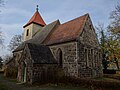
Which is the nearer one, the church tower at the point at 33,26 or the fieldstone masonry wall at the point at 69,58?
the fieldstone masonry wall at the point at 69,58

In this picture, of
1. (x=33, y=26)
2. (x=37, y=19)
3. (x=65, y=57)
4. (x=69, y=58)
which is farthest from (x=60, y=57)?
(x=37, y=19)

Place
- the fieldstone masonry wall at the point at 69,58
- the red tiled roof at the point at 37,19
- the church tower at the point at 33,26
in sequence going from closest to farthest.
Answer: the fieldstone masonry wall at the point at 69,58 → the church tower at the point at 33,26 → the red tiled roof at the point at 37,19

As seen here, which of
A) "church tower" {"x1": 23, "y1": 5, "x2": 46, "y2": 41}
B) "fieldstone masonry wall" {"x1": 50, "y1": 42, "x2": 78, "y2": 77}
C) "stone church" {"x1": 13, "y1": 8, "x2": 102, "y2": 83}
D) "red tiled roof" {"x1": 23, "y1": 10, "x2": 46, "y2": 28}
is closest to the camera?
"stone church" {"x1": 13, "y1": 8, "x2": 102, "y2": 83}

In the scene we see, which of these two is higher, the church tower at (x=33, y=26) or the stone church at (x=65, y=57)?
the church tower at (x=33, y=26)

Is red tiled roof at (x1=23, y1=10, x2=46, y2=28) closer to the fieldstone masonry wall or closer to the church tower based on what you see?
the church tower

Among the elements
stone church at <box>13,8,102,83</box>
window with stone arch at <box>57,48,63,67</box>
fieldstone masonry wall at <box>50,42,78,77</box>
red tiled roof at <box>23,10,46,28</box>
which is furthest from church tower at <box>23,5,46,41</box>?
fieldstone masonry wall at <box>50,42,78,77</box>

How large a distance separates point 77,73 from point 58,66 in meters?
3.10

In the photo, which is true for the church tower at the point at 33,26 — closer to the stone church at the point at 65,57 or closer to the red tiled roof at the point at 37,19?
the red tiled roof at the point at 37,19

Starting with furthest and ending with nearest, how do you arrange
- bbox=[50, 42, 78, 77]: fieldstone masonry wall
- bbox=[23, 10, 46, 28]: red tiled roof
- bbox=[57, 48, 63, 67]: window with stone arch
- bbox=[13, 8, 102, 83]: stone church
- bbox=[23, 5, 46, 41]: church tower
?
1. bbox=[23, 10, 46, 28]: red tiled roof
2. bbox=[23, 5, 46, 41]: church tower
3. bbox=[57, 48, 63, 67]: window with stone arch
4. bbox=[50, 42, 78, 77]: fieldstone masonry wall
5. bbox=[13, 8, 102, 83]: stone church

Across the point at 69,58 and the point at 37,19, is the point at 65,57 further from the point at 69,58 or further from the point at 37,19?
the point at 37,19

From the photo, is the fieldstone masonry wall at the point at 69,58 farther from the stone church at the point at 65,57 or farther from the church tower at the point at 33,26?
the church tower at the point at 33,26

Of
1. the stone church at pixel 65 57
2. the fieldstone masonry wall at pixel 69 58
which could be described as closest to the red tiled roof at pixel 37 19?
the stone church at pixel 65 57

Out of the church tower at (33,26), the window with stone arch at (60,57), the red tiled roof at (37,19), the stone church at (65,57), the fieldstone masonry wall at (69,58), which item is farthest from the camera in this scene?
the red tiled roof at (37,19)

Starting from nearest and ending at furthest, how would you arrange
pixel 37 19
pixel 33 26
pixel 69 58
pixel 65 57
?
pixel 69 58 < pixel 65 57 < pixel 33 26 < pixel 37 19
